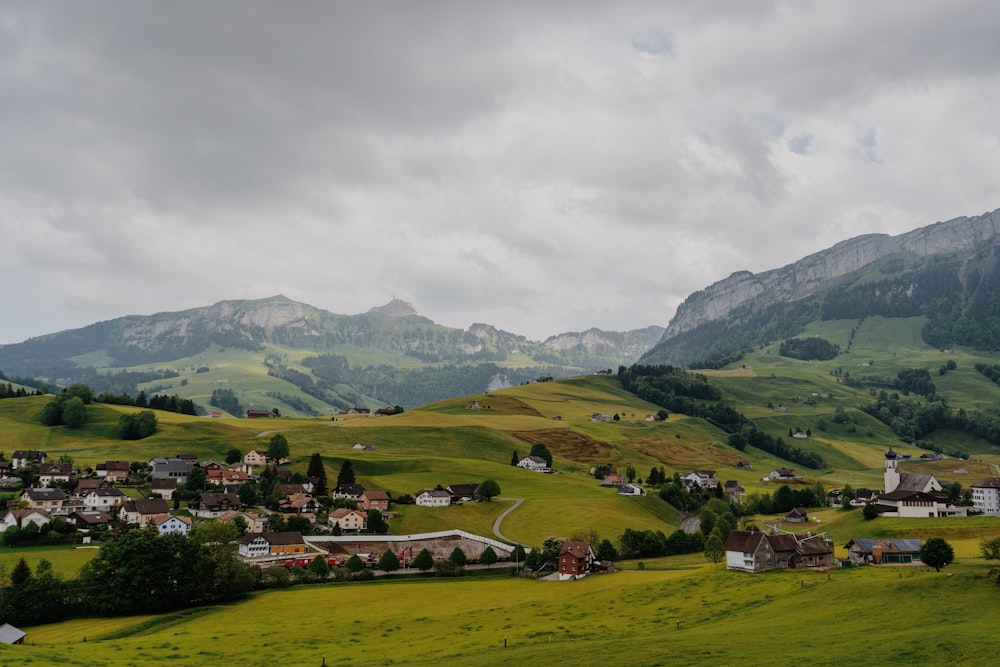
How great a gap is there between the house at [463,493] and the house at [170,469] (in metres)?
51.5

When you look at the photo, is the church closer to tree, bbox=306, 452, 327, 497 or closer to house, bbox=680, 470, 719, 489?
house, bbox=680, 470, 719, 489

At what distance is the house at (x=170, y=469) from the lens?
138875 mm

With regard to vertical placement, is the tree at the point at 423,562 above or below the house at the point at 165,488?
below

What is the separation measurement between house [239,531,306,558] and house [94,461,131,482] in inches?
1897

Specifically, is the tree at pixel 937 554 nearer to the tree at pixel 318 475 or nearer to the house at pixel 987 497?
the house at pixel 987 497

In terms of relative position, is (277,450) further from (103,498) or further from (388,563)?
(388,563)

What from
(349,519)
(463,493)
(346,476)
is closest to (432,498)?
(463,493)

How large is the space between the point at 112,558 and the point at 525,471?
348 ft

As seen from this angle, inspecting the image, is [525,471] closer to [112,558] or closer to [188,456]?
[188,456]

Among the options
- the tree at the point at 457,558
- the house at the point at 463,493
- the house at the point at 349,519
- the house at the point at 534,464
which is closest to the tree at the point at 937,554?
the tree at the point at 457,558

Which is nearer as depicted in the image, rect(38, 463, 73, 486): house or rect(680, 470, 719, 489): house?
rect(38, 463, 73, 486): house

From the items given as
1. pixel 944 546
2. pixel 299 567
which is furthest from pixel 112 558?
pixel 944 546

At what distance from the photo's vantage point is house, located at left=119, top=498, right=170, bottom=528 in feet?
355

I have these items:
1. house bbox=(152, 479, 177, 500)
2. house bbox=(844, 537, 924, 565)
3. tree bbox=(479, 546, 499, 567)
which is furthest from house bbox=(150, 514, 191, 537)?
house bbox=(844, 537, 924, 565)
